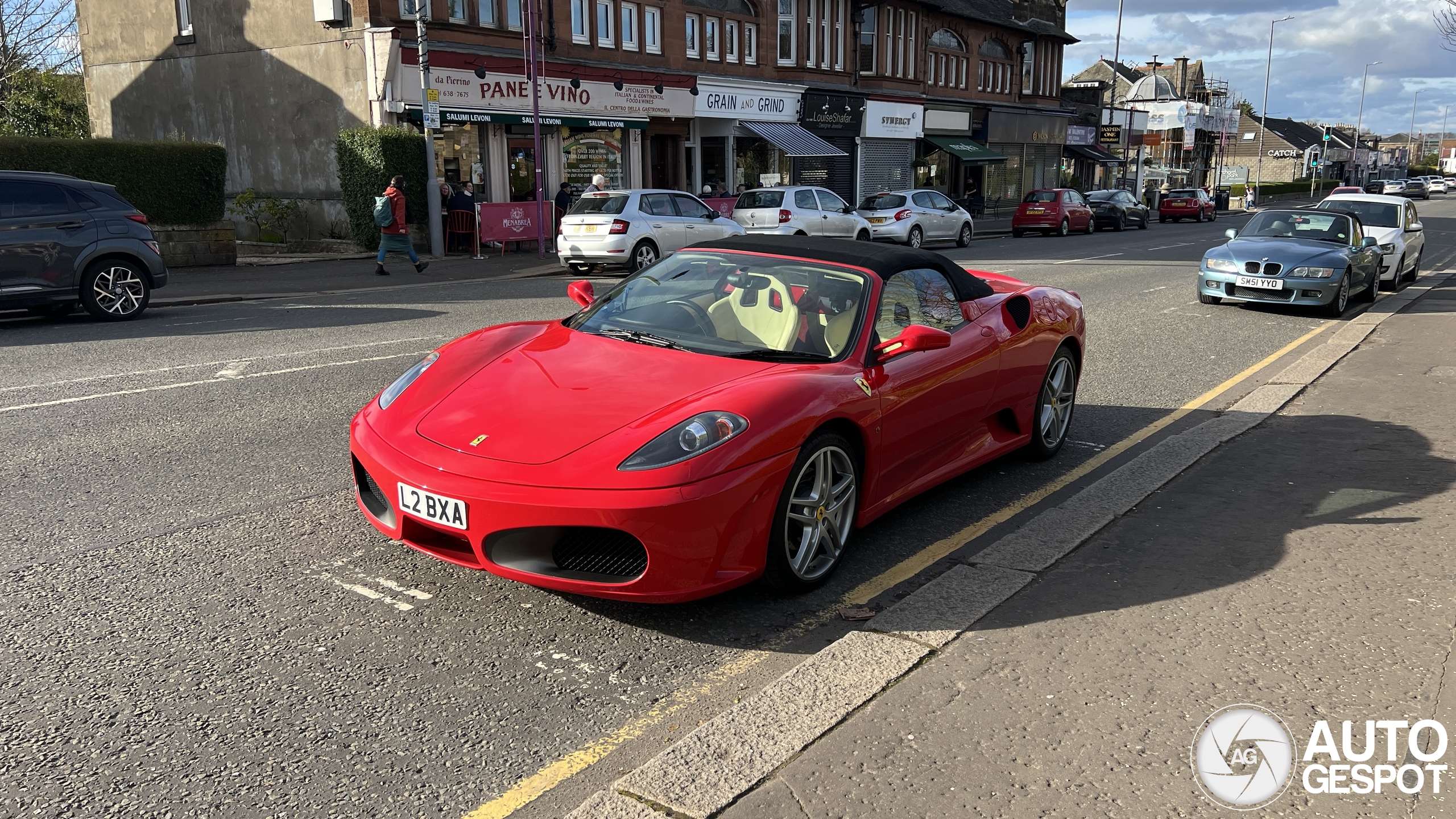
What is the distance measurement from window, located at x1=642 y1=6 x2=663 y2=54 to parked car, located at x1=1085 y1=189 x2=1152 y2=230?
56.8 ft

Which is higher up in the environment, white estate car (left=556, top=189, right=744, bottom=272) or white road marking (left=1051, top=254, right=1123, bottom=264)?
white estate car (left=556, top=189, right=744, bottom=272)

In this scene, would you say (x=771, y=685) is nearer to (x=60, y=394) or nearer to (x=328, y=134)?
(x=60, y=394)

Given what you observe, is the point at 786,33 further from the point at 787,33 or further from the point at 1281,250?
the point at 1281,250

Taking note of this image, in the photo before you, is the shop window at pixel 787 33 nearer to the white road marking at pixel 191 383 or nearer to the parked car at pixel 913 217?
the parked car at pixel 913 217

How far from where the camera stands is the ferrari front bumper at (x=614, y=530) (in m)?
3.57

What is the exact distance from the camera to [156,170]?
18500 millimetres

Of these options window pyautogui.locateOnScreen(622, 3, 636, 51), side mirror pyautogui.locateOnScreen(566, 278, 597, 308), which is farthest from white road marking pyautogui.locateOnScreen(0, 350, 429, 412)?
window pyautogui.locateOnScreen(622, 3, 636, 51)

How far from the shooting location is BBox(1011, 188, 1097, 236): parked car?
3412 cm

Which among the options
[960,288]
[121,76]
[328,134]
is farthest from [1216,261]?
[121,76]

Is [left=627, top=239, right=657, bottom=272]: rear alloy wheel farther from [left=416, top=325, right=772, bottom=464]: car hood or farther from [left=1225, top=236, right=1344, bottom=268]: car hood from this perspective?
[left=416, top=325, right=772, bottom=464]: car hood

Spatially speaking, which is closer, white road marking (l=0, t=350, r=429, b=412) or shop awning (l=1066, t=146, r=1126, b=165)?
white road marking (l=0, t=350, r=429, b=412)

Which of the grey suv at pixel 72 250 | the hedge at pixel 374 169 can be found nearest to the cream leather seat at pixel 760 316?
the grey suv at pixel 72 250

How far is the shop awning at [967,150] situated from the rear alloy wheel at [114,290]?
3541 cm

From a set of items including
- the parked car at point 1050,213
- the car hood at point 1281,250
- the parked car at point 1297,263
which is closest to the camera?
the parked car at point 1297,263
